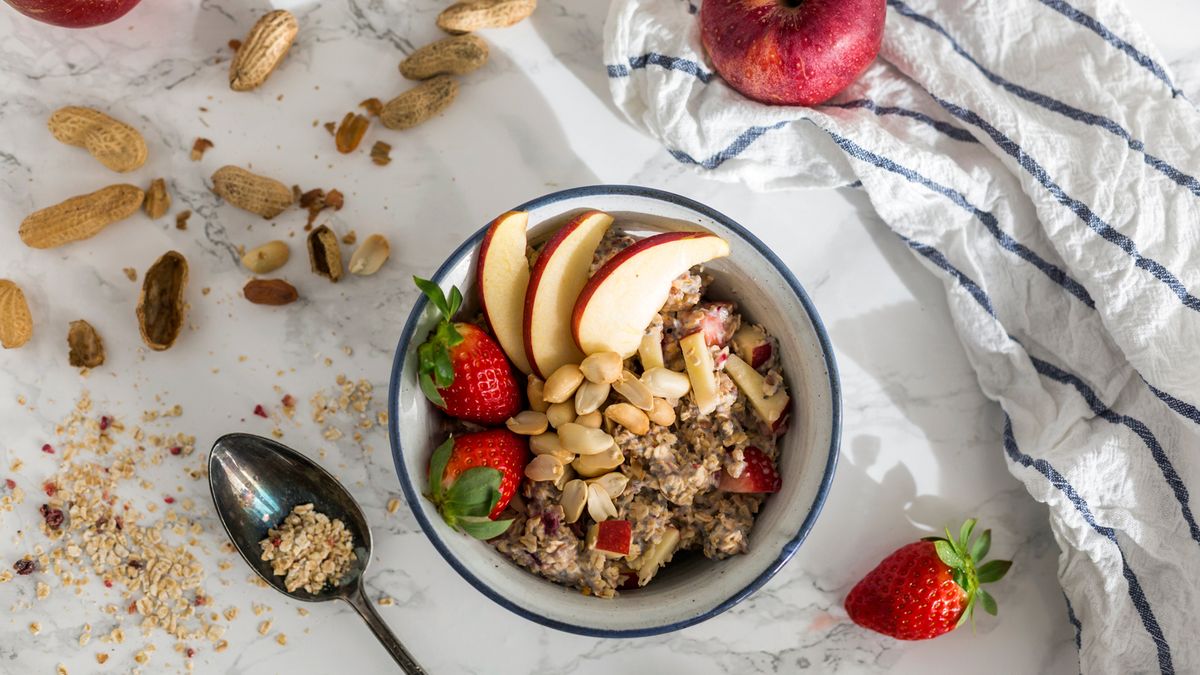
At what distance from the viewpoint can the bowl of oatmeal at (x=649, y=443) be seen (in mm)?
1037

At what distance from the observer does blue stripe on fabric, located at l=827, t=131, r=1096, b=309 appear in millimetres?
1206

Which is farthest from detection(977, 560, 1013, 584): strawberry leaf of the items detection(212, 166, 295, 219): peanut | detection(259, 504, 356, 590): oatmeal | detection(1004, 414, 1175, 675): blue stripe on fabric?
detection(212, 166, 295, 219): peanut

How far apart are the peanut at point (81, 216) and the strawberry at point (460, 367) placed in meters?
0.52

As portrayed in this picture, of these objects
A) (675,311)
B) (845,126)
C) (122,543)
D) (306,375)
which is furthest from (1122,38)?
(122,543)

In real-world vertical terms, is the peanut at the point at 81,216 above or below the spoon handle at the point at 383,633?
above

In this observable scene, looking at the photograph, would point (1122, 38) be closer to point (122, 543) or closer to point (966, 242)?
point (966, 242)

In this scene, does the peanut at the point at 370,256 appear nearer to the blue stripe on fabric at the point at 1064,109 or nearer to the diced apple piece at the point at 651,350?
the diced apple piece at the point at 651,350

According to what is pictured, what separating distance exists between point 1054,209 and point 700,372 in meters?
0.52

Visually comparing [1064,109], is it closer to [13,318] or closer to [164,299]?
[164,299]

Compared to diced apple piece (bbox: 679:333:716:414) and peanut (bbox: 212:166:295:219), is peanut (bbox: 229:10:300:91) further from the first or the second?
diced apple piece (bbox: 679:333:716:414)

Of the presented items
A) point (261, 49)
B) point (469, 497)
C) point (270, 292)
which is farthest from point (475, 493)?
point (261, 49)

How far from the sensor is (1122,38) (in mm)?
1194

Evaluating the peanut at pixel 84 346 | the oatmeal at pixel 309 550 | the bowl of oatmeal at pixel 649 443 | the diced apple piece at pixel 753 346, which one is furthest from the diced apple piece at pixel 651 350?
the peanut at pixel 84 346

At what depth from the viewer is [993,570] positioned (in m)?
1.25
